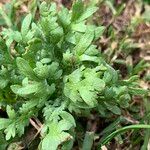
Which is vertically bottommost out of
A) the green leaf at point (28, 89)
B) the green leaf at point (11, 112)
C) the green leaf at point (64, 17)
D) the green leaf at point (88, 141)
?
the green leaf at point (88, 141)

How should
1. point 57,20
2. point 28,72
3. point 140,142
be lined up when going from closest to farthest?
point 28,72
point 57,20
point 140,142

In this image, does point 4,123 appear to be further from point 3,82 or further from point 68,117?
point 68,117

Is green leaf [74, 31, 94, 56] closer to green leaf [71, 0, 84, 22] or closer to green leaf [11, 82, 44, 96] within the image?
green leaf [71, 0, 84, 22]

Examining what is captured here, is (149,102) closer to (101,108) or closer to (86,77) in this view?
(101,108)

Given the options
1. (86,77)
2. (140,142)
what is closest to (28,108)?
(86,77)

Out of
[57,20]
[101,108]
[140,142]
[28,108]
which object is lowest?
[140,142]

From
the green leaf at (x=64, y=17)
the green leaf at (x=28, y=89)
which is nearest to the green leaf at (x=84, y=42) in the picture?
the green leaf at (x=64, y=17)

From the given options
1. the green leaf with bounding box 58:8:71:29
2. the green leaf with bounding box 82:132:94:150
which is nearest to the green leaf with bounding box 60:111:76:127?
the green leaf with bounding box 82:132:94:150

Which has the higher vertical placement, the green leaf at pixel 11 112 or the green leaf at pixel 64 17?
the green leaf at pixel 64 17

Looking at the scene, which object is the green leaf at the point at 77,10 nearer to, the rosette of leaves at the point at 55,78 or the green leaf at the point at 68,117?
the rosette of leaves at the point at 55,78
